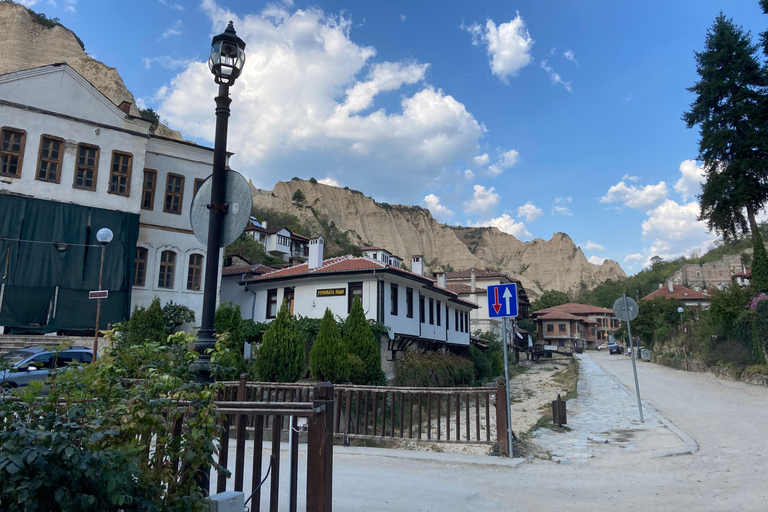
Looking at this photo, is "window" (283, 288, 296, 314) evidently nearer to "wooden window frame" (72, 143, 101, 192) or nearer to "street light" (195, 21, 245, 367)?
"wooden window frame" (72, 143, 101, 192)

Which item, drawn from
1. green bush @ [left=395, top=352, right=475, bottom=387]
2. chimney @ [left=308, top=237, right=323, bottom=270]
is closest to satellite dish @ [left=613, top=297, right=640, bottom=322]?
green bush @ [left=395, top=352, right=475, bottom=387]

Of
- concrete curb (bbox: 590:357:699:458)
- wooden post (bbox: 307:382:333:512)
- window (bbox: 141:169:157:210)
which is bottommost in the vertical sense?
concrete curb (bbox: 590:357:699:458)

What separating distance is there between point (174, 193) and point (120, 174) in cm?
286

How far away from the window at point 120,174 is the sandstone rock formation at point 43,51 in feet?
144

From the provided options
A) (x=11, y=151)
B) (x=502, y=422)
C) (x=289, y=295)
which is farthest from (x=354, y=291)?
(x=502, y=422)

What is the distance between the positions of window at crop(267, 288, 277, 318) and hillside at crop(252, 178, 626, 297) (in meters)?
60.6

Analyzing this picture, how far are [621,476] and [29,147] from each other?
76.0 ft

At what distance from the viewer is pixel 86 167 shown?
21016 mm

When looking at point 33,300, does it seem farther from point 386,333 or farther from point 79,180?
point 386,333

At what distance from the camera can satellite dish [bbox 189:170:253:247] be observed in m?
4.47

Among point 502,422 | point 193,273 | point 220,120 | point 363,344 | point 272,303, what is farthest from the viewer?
point 272,303

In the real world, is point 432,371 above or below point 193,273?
below

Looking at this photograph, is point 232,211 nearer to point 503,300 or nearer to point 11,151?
point 503,300

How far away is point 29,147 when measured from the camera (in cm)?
1988
